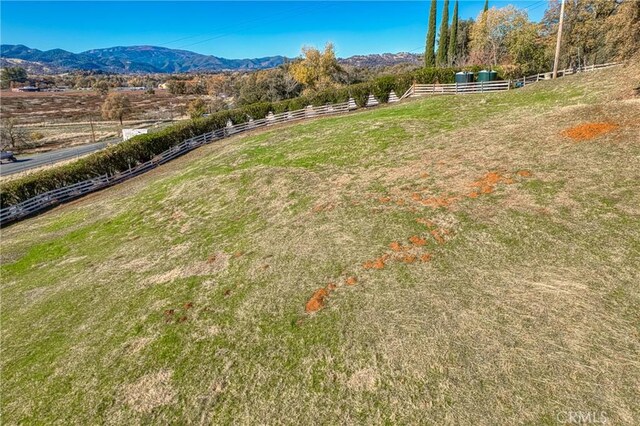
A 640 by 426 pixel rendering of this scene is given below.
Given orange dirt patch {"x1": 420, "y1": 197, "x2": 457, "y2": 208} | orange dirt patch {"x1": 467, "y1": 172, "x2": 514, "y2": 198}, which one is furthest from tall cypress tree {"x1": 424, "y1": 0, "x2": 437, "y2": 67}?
orange dirt patch {"x1": 420, "y1": 197, "x2": 457, "y2": 208}

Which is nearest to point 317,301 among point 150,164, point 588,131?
point 588,131

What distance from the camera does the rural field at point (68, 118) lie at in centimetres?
6581

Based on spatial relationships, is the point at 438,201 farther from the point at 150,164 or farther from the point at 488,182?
the point at 150,164

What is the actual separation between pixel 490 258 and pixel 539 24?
53.6 meters

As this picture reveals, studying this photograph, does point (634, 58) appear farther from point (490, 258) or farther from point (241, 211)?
point (241, 211)

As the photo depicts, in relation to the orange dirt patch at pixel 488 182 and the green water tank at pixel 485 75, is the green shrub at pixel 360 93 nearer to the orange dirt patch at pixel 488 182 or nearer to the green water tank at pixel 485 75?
the green water tank at pixel 485 75

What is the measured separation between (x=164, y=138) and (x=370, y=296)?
30.8 meters

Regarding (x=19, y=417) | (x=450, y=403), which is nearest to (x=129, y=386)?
(x=19, y=417)

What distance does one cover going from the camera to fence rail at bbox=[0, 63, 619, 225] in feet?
77.4

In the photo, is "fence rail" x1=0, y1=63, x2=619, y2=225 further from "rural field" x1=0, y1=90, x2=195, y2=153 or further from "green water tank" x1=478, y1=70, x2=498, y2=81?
"rural field" x1=0, y1=90, x2=195, y2=153

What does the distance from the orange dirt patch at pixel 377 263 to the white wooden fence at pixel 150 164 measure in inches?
1001

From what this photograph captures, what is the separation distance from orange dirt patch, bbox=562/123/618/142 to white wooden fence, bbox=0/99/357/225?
24807mm

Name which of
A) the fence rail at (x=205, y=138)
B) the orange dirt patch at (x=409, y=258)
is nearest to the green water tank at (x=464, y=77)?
the fence rail at (x=205, y=138)

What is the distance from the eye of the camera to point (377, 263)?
9234mm
